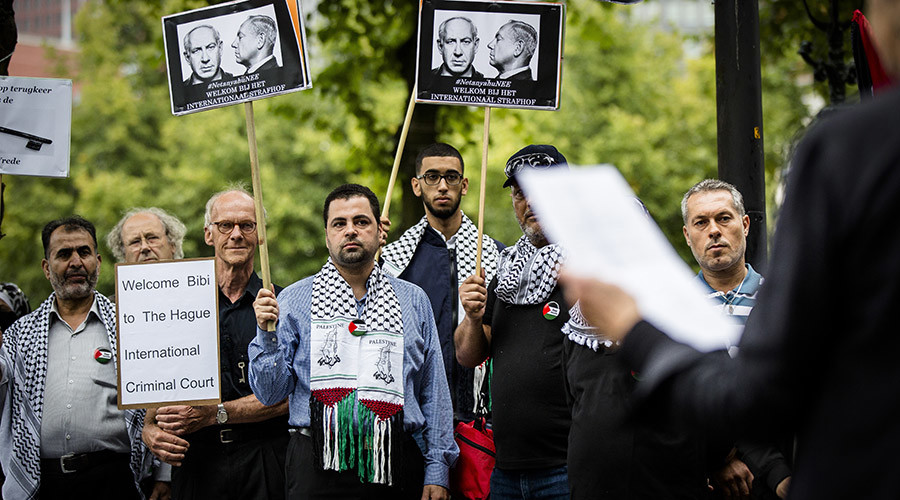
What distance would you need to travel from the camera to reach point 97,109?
21.5m

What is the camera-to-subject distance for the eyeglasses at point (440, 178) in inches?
235

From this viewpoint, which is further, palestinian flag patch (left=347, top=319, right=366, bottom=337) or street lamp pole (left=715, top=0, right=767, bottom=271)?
street lamp pole (left=715, top=0, right=767, bottom=271)

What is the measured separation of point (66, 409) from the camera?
5.16 metres

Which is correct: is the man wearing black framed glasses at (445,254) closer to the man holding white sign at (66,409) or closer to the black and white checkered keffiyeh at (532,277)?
the black and white checkered keffiyeh at (532,277)

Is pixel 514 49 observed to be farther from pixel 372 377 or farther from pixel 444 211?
pixel 372 377

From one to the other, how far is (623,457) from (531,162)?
1.69 m

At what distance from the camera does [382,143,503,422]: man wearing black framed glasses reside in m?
5.41

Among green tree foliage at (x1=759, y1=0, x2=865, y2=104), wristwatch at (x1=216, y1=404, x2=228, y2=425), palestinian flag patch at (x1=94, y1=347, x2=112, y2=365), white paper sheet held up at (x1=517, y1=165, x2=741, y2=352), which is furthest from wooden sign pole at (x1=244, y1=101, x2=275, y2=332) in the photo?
green tree foliage at (x1=759, y1=0, x2=865, y2=104)

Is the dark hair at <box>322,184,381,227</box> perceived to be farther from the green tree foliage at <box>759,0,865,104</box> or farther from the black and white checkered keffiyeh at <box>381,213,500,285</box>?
the green tree foliage at <box>759,0,865,104</box>

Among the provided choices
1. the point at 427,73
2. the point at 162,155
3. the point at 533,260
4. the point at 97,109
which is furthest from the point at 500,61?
the point at 97,109

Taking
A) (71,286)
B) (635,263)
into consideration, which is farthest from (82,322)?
(635,263)

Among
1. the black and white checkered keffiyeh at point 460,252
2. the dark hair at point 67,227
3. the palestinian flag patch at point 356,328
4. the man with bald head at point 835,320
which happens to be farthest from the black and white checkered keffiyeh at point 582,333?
the dark hair at point 67,227

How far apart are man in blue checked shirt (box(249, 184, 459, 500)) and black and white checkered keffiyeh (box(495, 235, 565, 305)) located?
0.46 metres

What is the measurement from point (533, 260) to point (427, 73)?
1.45 m
